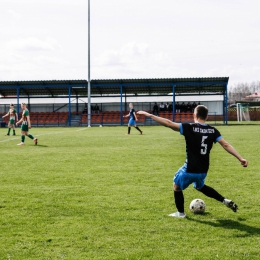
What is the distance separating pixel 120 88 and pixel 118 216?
40.4 meters

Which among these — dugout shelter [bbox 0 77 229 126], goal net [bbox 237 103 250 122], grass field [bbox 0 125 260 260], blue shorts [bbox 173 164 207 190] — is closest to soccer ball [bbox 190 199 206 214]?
grass field [bbox 0 125 260 260]

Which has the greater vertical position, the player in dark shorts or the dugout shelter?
the dugout shelter

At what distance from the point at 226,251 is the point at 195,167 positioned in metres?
1.44

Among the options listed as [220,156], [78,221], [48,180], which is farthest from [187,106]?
[78,221]

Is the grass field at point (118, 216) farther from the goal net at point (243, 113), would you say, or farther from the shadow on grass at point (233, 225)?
the goal net at point (243, 113)

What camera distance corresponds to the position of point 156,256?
4.14m

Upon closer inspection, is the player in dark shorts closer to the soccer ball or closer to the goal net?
the soccer ball

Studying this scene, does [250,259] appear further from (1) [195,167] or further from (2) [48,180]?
(2) [48,180]

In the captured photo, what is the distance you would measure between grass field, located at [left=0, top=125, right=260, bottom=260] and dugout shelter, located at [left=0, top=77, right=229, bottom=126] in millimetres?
33519

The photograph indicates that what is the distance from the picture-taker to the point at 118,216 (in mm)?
5699

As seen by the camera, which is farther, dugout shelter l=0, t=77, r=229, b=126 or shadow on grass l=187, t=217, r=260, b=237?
dugout shelter l=0, t=77, r=229, b=126

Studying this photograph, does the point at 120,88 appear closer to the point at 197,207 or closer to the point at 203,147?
the point at 197,207

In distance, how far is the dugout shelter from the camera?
44044 millimetres

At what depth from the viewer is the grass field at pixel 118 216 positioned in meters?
4.34
